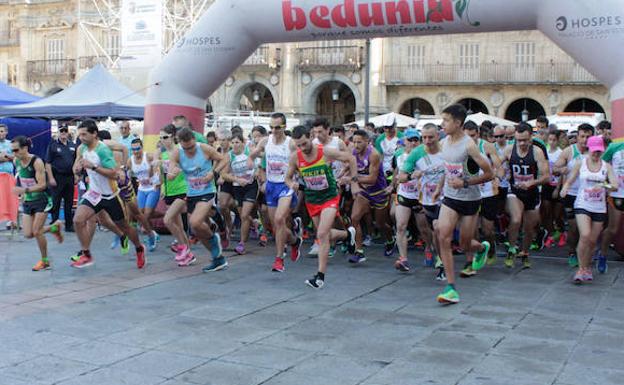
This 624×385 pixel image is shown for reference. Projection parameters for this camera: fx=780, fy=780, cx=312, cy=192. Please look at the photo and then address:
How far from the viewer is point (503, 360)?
5.48 m

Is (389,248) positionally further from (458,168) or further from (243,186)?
(458,168)

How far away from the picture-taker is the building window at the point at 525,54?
105 ft

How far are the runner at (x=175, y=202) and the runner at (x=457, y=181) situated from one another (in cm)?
350

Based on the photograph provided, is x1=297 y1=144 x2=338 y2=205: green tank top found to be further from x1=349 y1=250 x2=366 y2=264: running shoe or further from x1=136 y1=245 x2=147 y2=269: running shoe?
x1=136 y1=245 x2=147 y2=269: running shoe

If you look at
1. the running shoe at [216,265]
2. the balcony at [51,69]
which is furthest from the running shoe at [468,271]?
the balcony at [51,69]

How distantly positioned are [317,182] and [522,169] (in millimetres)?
2570

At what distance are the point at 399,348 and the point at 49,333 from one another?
277cm

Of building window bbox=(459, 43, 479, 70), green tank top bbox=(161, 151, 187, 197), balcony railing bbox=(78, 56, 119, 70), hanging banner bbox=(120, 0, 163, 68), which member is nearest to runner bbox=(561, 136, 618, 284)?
green tank top bbox=(161, 151, 187, 197)

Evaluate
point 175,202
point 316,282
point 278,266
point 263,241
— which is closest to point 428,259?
point 278,266

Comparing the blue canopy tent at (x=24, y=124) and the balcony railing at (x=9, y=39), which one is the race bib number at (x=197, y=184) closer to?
the blue canopy tent at (x=24, y=124)

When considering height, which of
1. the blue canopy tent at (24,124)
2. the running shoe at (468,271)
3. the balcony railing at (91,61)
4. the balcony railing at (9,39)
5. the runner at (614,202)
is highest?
the balcony railing at (9,39)

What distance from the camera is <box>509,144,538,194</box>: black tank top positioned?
9.36m

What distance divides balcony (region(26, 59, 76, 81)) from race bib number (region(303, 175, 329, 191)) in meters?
34.3

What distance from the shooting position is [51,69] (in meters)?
41.0
